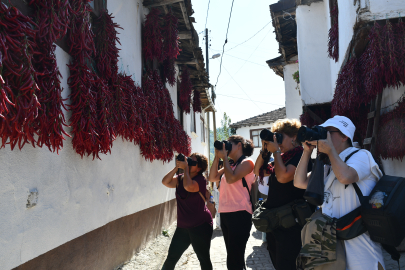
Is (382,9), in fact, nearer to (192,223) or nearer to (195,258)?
(192,223)

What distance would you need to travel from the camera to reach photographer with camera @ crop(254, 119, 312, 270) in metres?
2.50

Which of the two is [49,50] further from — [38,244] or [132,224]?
[132,224]

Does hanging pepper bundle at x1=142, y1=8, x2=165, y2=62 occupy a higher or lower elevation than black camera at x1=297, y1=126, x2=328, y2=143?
higher

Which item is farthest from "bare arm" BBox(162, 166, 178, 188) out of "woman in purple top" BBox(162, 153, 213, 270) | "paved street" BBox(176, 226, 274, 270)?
"paved street" BBox(176, 226, 274, 270)

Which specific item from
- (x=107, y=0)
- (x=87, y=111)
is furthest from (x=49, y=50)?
(x=107, y=0)

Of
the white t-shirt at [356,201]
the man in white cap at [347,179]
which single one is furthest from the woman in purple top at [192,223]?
the white t-shirt at [356,201]

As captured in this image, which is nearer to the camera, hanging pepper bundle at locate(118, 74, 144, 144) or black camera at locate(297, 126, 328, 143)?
black camera at locate(297, 126, 328, 143)

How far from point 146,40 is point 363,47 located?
3554 millimetres

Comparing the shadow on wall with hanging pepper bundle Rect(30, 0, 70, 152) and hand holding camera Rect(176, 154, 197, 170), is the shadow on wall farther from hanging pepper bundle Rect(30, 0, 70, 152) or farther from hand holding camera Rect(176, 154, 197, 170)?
hand holding camera Rect(176, 154, 197, 170)

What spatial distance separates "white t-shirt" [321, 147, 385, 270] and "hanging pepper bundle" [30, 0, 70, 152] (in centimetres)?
202

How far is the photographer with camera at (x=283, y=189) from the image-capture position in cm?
250

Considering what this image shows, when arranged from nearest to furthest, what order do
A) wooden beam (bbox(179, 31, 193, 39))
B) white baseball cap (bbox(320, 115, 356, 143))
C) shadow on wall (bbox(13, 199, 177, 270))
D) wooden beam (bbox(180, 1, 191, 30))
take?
white baseball cap (bbox(320, 115, 356, 143)) < shadow on wall (bbox(13, 199, 177, 270)) < wooden beam (bbox(180, 1, 191, 30)) < wooden beam (bbox(179, 31, 193, 39))

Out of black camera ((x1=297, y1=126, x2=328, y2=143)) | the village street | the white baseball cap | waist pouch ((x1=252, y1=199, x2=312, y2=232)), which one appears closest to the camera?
black camera ((x1=297, y1=126, x2=328, y2=143))

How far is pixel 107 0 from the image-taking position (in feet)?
13.3
